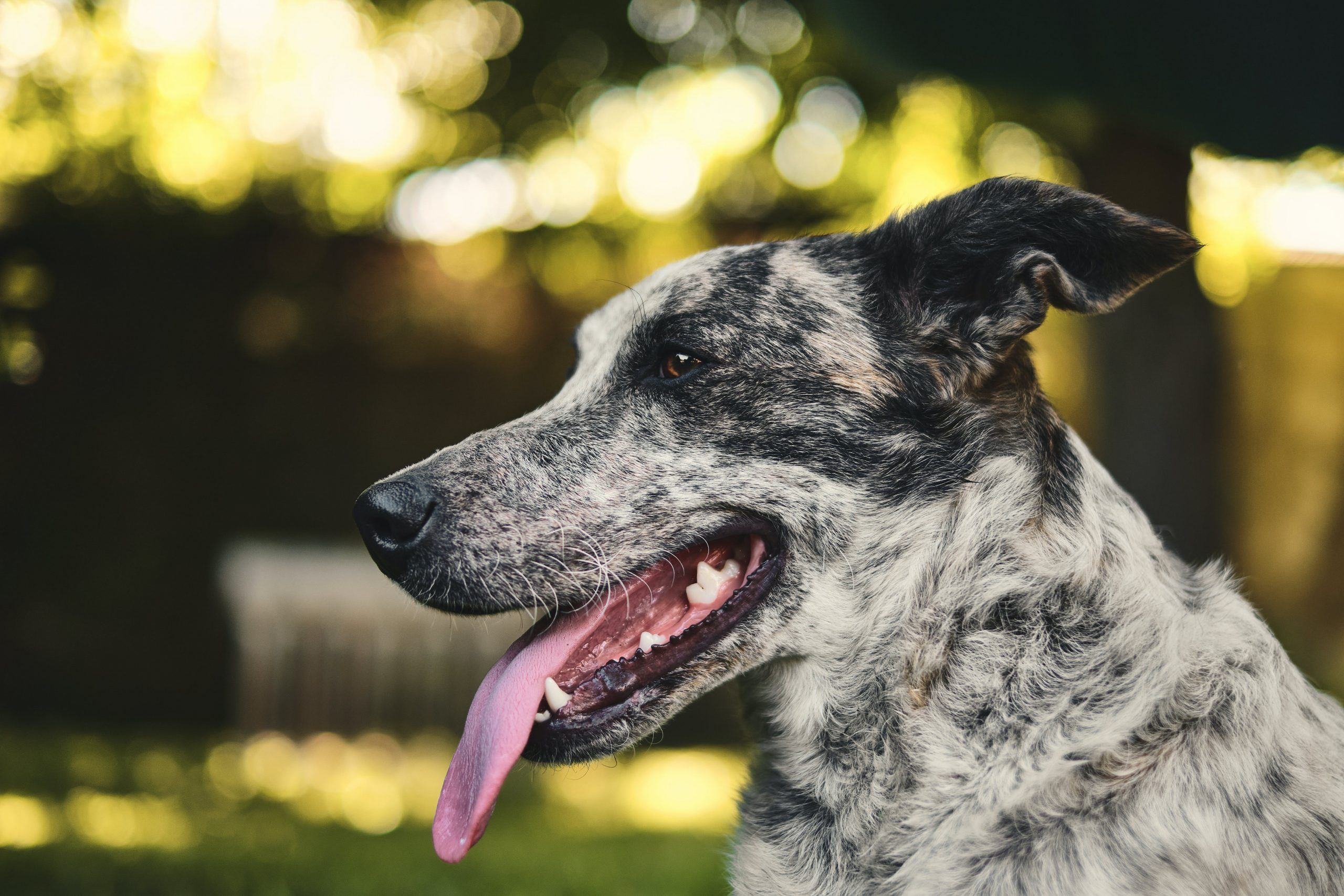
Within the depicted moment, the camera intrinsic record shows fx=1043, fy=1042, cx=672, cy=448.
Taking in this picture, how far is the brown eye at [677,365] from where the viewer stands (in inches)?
101

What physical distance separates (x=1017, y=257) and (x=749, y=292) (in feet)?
2.13

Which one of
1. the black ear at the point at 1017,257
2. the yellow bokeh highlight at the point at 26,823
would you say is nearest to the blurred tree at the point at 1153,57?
the black ear at the point at 1017,257

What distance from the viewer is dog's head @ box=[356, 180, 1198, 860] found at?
2289mm

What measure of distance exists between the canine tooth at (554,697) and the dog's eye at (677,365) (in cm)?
80

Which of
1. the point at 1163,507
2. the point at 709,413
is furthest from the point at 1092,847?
the point at 1163,507

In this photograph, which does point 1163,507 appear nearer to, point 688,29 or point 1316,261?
point 1316,261

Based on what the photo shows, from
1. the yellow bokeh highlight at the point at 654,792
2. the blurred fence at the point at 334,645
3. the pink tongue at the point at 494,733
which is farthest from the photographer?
the blurred fence at the point at 334,645

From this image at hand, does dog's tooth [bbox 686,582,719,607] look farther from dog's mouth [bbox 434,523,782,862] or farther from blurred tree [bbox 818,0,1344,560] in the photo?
blurred tree [bbox 818,0,1344,560]

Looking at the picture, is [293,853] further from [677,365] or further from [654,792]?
[677,365]

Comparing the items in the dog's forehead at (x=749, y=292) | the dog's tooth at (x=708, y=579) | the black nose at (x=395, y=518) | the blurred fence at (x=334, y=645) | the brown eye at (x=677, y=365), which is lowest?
the blurred fence at (x=334, y=645)

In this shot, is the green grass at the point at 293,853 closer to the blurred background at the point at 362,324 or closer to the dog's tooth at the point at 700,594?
the blurred background at the point at 362,324

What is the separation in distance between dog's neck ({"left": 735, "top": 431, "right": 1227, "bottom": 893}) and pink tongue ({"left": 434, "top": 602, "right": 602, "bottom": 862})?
0.53 meters

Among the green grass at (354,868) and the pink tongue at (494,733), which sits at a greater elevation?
the pink tongue at (494,733)

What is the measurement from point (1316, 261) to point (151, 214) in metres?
9.34
